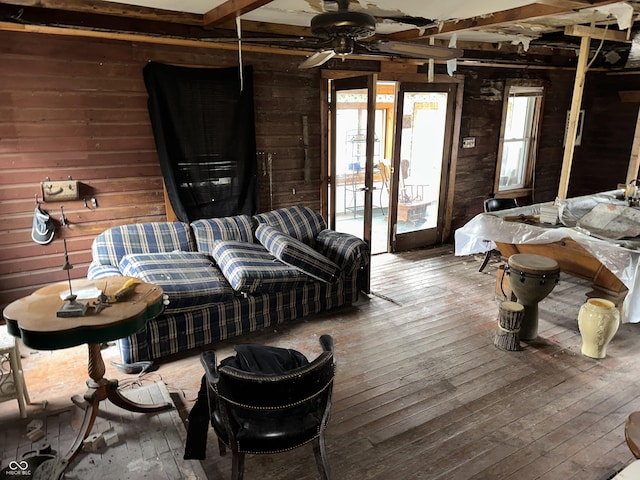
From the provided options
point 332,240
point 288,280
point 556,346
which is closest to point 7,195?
point 288,280

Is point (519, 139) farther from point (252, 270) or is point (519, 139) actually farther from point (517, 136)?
point (252, 270)

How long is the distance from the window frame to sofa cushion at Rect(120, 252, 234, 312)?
15.1ft

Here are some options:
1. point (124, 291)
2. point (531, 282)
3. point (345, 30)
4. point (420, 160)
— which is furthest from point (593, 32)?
point (124, 291)

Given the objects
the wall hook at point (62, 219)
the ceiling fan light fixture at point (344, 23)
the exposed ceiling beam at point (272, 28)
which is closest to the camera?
the ceiling fan light fixture at point (344, 23)

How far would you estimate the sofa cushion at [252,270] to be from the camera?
3.43 meters

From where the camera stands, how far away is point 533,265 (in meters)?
3.32

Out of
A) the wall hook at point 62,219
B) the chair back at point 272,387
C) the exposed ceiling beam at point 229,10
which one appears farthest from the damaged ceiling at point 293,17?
the chair back at point 272,387

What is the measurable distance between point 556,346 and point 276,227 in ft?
8.52

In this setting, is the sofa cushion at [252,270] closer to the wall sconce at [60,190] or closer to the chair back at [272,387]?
the wall sconce at [60,190]

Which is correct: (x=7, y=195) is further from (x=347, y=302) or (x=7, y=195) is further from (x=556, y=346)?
(x=556, y=346)

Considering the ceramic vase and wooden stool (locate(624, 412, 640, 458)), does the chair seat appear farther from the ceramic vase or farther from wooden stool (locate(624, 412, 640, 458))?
the ceramic vase

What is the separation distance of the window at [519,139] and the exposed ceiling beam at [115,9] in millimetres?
4417

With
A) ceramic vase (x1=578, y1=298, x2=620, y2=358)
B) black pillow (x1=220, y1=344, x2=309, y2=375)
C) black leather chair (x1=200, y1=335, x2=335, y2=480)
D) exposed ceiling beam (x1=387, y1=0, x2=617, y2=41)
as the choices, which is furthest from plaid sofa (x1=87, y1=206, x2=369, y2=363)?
exposed ceiling beam (x1=387, y1=0, x2=617, y2=41)

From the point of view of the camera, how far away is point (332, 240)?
4.21 meters
